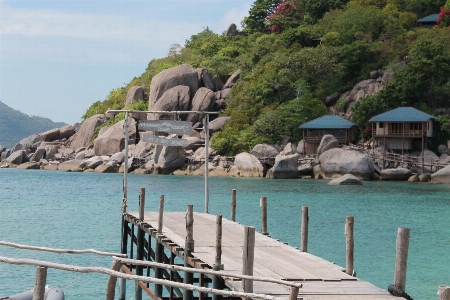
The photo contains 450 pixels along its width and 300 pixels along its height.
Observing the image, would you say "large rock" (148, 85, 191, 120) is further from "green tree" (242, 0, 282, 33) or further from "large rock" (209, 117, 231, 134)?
"green tree" (242, 0, 282, 33)

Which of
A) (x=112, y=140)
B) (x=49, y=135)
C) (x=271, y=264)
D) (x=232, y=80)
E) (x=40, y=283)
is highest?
(x=232, y=80)

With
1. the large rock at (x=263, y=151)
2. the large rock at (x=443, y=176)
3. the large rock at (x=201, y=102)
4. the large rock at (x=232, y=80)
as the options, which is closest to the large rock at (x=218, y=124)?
the large rock at (x=201, y=102)

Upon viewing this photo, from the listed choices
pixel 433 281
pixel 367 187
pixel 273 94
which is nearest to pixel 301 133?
pixel 273 94

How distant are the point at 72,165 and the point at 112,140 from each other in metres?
5.56

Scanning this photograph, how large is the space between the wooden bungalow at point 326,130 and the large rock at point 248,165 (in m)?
5.02

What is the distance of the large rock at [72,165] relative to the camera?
A: 6775cm

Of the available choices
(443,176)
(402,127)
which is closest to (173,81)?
(402,127)

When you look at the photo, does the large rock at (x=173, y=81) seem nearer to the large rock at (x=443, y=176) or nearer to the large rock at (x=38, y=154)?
the large rock at (x=38, y=154)

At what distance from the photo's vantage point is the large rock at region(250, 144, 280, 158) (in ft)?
189

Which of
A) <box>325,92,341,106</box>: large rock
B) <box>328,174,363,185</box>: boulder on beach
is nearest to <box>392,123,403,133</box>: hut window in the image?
<box>328,174,363,185</box>: boulder on beach

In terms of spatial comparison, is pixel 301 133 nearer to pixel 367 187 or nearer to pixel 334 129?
pixel 334 129

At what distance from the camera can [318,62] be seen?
66.2 meters

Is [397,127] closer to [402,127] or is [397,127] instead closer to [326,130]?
[402,127]

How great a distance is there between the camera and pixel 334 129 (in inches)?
2295
